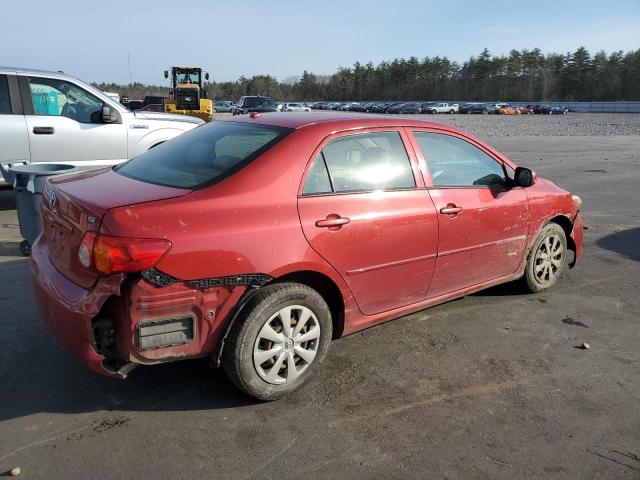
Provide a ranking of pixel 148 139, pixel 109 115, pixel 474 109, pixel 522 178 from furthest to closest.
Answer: pixel 474 109
pixel 148 139
pixel 109 115
pixel 522 178

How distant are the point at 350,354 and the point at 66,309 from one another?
1.89 metres

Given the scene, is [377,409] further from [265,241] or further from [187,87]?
[187,87]

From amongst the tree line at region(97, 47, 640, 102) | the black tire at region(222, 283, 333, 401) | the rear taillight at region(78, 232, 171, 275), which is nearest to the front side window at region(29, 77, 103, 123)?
the rear taillight at region(78, 232, 171, 275)

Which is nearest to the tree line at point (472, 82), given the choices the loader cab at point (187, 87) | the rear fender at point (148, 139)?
the loader cab at point (187, 87)

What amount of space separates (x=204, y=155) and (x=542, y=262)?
3266mm

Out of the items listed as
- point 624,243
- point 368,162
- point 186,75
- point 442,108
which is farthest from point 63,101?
point 442,108

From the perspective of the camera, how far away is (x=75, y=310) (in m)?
2.81

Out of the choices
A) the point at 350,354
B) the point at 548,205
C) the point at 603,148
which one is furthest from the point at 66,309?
the point at 603,148

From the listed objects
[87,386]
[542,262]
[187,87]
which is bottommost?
[87,386]

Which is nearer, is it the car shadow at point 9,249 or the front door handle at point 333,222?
the front door handle at point 333,222

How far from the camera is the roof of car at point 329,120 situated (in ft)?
11.8

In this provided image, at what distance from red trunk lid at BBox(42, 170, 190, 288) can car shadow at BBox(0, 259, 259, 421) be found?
67 cm

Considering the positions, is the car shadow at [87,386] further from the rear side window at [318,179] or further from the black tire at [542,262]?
the black tire at [542,262]

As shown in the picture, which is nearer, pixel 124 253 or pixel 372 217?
pixel 124 253
